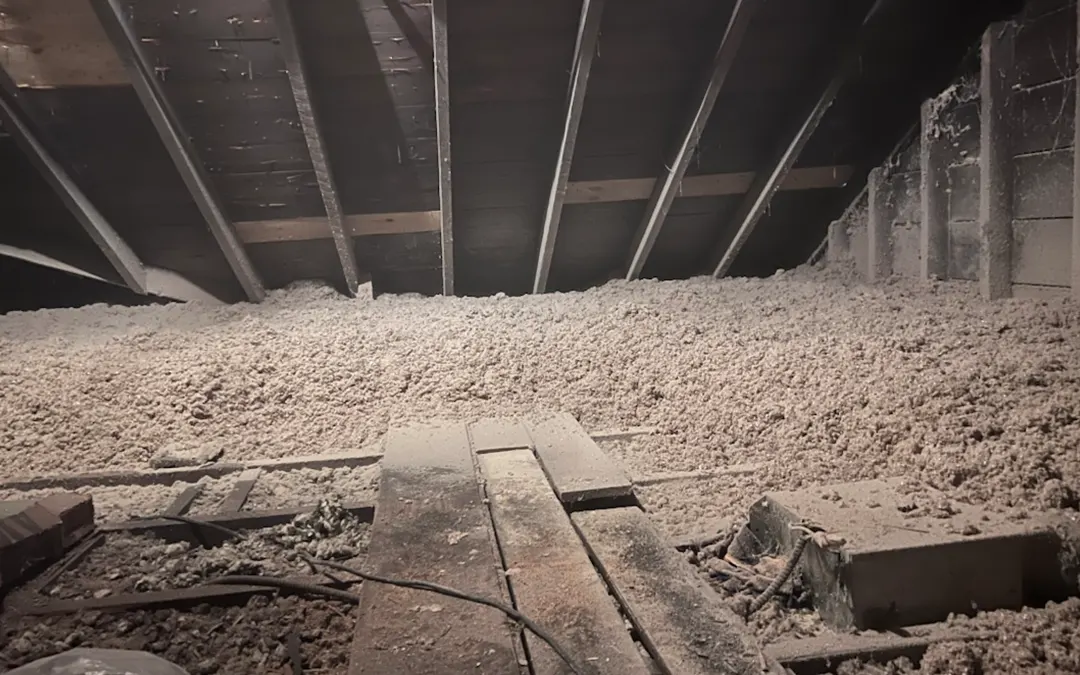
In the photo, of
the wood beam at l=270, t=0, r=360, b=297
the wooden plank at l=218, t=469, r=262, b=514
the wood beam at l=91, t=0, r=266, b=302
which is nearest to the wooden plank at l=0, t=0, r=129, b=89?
the wood beam at l=91, t=0, r=266, b=302

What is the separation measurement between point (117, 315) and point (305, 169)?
1.39m

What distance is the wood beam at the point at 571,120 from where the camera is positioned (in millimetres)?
2883

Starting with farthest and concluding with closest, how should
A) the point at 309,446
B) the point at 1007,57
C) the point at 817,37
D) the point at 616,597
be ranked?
1. the point at 817,37
2. the point at 1007,57
3. the point at 309,446
4. the point at 616,597

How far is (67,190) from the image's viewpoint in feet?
10.7

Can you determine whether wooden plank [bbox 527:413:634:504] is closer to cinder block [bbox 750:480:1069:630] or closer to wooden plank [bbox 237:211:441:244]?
cinder block [bbox 750:480:1069:630]

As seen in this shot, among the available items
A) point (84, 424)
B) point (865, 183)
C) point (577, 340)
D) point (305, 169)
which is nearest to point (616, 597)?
point (577, 340)

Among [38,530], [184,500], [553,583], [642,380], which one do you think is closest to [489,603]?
[553,583]

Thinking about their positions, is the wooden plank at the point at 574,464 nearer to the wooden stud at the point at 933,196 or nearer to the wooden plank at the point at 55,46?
the wooden stud at the point at 933,196

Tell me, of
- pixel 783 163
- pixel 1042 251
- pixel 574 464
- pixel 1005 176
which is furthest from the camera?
pixel 783 163

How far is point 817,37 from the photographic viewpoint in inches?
127

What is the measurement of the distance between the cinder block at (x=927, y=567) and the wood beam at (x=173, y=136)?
9.57ft

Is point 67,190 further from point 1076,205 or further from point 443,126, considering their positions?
point 1076,205

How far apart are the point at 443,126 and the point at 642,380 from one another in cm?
143

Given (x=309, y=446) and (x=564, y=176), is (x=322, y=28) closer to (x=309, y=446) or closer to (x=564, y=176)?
(x=564, y=176)
